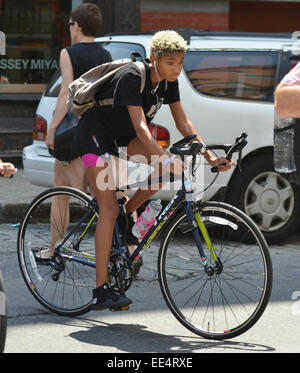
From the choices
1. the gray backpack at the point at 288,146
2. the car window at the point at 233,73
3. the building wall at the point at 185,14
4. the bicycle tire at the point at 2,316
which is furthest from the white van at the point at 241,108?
the building wall at the point at 185,14

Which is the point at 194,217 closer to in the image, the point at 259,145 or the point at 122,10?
the point at 259,145

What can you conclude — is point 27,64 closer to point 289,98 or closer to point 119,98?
point 119,98

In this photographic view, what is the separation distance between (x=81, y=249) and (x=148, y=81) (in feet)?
3.74

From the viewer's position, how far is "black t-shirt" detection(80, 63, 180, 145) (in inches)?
175

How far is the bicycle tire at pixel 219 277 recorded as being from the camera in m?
4.39

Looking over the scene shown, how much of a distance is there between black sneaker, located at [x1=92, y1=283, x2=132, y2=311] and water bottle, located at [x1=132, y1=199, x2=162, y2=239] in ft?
1.19

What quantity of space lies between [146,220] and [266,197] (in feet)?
8.21

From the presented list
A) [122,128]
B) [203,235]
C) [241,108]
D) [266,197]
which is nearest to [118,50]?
[241,108]

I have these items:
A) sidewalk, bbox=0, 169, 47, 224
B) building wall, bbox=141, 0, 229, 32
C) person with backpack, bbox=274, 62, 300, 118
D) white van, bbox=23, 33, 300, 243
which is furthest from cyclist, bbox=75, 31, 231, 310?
building wall, bbox=141, 0, 229, 32

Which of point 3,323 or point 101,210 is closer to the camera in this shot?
point 3,323

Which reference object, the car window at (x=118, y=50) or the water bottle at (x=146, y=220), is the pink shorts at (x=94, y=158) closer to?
the water bottle at (x=146, y=220)

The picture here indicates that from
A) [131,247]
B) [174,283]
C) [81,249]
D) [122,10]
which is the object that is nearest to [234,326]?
[174,283]

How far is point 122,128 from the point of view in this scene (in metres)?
4.72

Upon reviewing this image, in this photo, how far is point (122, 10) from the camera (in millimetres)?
12297
